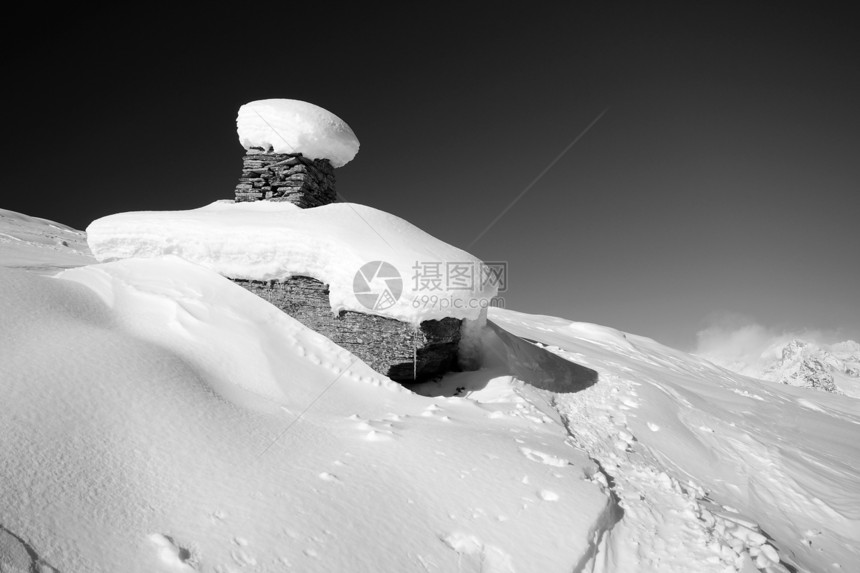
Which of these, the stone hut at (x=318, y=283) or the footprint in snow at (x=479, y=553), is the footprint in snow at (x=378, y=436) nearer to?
the footprint in snow at (x=479, y=553)

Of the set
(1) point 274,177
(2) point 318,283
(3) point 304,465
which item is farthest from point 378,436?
(1) point 274,177

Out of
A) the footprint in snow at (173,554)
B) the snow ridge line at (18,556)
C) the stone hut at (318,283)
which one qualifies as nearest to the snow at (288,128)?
the stone hut at (318,283)

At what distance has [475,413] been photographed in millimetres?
6918

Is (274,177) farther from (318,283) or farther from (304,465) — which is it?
(304,465)

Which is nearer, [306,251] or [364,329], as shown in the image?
[364,329]

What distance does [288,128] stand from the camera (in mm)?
10172

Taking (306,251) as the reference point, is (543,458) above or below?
below

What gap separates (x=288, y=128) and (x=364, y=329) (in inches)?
238

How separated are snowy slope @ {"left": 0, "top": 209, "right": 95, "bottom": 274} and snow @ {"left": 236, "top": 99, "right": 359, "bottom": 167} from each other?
18.7 ft

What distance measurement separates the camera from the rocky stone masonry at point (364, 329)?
7.69 meters

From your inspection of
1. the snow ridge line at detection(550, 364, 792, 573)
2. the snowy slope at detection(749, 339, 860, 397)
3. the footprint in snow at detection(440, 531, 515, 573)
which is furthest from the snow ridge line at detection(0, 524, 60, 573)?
the snowy slope at detection(749, 339, 860, 397)

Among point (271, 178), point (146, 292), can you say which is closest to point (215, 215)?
point (271, 178)

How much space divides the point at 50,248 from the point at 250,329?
15.5 metres

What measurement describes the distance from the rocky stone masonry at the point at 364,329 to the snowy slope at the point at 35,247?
573cm
